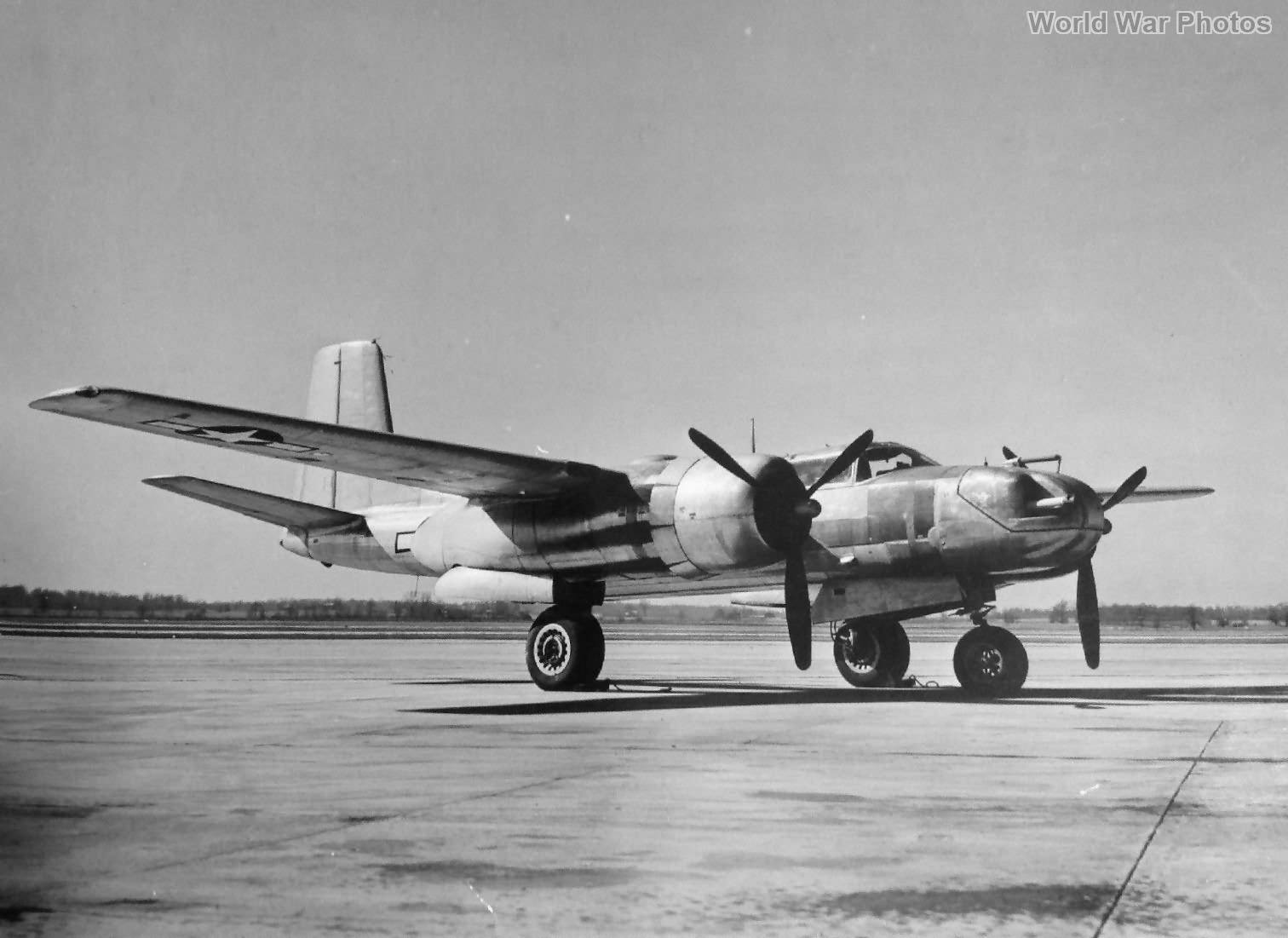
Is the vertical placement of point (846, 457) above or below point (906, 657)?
above

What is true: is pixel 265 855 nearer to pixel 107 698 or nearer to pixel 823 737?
pixel 823 737

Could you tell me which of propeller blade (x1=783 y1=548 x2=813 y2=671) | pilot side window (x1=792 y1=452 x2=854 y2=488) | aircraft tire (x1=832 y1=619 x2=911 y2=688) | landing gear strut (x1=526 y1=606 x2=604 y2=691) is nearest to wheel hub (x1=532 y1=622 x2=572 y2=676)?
landing gear strut (x1=526 y1=606 x2=604 y2=691)

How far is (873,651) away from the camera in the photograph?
1972 centimetres

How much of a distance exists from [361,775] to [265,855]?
2.95 meters

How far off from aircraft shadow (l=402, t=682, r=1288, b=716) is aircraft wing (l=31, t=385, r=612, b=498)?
9.54 feet

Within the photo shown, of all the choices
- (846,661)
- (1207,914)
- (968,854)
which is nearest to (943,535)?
(846,661)

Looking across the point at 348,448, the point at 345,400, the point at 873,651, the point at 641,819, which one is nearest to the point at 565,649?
the point at 348,448

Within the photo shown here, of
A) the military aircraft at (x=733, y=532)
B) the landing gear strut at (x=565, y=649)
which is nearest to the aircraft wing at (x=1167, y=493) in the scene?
the military aircraft at (x=733, y=532)

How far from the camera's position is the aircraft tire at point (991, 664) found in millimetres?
17641

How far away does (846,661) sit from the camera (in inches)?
789

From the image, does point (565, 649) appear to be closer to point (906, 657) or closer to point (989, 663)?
point (906, 657)

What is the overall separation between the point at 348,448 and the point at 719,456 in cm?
460

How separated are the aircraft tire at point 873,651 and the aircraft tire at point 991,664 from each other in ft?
5.32

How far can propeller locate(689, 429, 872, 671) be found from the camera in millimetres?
15469
